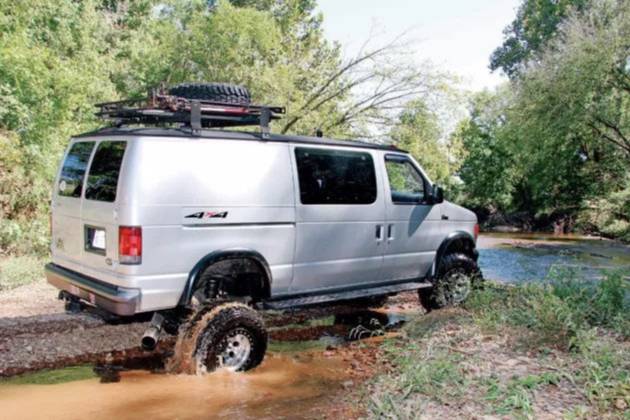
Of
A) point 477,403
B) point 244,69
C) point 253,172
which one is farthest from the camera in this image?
point 244,69

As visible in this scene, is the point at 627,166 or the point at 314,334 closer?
the point at 314,334

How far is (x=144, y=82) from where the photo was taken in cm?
2269

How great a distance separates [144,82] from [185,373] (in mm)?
19513

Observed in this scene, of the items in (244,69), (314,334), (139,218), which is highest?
(244,69)

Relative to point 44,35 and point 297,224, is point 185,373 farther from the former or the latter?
point 44,35

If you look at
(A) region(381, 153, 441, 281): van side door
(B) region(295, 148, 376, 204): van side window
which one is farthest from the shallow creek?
(B) region(295, 148, 376, 204): van side window

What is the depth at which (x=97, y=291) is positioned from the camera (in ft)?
16.8

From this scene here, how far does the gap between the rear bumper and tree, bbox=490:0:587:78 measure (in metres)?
38.5

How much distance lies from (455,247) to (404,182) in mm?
1273

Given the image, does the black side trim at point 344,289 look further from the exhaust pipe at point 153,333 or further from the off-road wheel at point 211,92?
the off-road wheel at point 211,92

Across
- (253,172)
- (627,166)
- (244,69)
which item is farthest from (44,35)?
(627,166)

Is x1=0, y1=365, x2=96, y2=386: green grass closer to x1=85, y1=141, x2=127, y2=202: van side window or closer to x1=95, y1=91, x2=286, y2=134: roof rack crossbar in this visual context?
x1=85, y1=141, x2=127, y2=202: van side window

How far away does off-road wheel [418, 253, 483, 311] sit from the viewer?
7746mm

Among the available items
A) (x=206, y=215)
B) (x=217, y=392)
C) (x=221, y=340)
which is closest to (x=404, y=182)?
(x=206, y=215)
